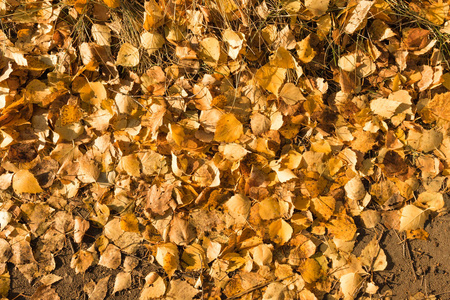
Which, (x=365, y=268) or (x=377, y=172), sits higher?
(x=377, y=172)

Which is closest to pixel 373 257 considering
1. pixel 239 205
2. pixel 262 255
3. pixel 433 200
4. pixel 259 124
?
pixel 433 200

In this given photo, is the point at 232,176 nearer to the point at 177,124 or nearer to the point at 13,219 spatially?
the point at 177,124

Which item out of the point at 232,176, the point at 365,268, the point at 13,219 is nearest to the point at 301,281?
the point at 365,268

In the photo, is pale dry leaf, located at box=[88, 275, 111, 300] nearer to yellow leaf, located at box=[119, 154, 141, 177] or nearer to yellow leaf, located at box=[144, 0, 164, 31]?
yellow leaf, located at box=[119, 154, 141, 177]

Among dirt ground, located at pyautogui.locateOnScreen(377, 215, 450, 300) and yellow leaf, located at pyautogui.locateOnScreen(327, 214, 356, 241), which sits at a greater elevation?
yellow leaf, located at pyautogui.locateOnScreen(327, 214, 356, 241)

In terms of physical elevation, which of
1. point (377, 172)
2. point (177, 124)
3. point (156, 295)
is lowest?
point (156, 295)

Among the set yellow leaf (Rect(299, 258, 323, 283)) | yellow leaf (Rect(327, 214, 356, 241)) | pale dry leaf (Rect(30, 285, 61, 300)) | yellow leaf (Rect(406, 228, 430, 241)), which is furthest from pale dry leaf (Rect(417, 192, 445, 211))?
pale dry leaf (Rect(30, 285, 61, 300))
